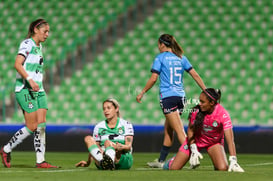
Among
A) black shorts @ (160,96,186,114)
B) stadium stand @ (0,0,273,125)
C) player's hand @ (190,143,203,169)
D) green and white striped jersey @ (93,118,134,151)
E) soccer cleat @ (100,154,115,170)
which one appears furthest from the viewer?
stadium stand @ (0,0,273,125)

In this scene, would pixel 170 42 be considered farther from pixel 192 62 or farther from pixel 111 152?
pixel 192 62

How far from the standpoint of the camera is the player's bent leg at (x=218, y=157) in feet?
28.0

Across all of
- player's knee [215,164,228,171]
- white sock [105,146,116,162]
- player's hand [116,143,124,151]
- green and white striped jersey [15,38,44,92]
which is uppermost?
green and white striped jersey [15,38,44,92]

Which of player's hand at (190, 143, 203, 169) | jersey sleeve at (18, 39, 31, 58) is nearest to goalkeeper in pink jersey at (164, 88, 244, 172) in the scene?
player's hand at (190, 143, 203, 169)

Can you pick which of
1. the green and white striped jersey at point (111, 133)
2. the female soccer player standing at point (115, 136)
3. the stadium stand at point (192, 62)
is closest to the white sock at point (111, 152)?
the female soccer player standing at point (115, 136)

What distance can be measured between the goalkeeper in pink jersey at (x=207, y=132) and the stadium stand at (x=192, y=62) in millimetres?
7171

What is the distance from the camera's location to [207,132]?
340 inches

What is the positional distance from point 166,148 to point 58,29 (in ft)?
34.0

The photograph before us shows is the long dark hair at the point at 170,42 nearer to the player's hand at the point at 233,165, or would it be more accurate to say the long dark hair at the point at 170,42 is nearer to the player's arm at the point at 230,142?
the player's arm at the point at 230,142

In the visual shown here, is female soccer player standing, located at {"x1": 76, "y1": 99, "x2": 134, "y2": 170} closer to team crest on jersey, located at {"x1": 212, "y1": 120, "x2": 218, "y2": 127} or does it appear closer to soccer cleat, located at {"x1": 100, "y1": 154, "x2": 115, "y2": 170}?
soccer cleat, located at {"x1": 100, "y1": 154, "x2": 115, "y2": 170}

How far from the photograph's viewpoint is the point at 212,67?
1759 cm

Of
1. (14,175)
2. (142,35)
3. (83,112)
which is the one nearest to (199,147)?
(14,175)

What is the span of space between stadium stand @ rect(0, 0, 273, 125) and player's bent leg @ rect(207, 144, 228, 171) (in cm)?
714

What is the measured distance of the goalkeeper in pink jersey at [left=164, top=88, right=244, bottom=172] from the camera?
829cm
